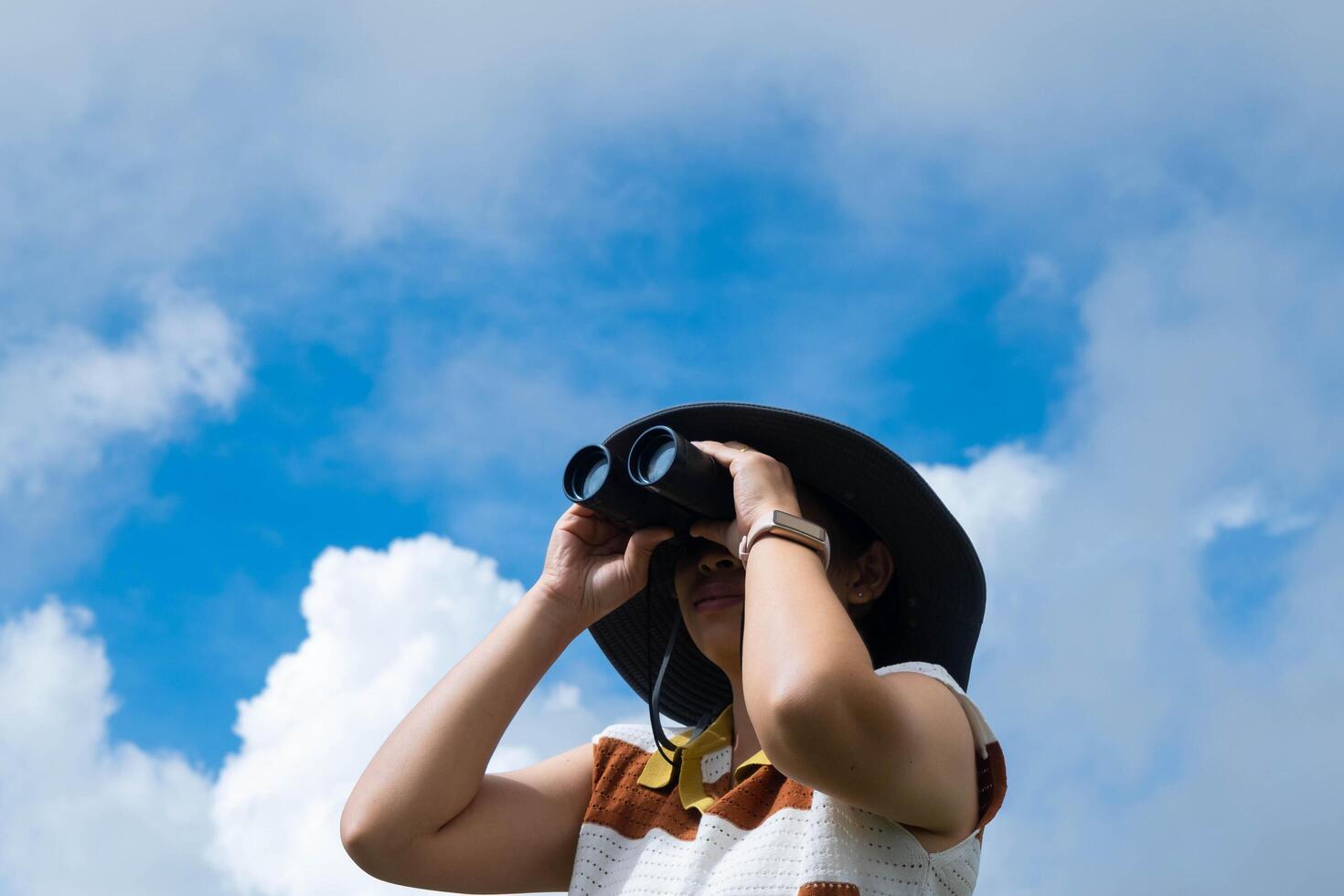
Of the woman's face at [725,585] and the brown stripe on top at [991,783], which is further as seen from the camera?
the woman's face at [725,585]

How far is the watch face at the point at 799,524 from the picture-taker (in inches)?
68.8

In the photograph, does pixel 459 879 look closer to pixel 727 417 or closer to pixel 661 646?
pixel 661 646

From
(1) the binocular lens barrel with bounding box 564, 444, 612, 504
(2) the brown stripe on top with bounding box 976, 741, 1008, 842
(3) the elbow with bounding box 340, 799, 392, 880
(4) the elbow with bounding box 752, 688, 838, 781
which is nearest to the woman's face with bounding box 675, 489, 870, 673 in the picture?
(1) the binocular lens barrel with bounding box 564, 444, 612, 504

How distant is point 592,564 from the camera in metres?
2.24

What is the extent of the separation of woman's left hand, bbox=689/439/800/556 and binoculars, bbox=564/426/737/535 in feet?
0.08

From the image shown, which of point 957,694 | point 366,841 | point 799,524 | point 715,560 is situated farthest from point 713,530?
point 366,841

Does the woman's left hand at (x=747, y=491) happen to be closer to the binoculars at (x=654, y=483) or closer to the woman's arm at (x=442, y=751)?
the binoculars at (x=654, y=483)

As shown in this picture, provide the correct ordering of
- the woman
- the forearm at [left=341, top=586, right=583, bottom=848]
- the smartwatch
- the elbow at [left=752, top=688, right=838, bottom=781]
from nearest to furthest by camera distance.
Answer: the elbow at [left=752, top=688, right=838, bottom=781]
the woman
the smartwatch
the forearm at [left=341, top=586, right=583, bottom=848]

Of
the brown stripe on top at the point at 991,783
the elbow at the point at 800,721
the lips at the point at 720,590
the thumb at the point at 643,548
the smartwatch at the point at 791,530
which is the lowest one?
the elbow at the point at 800,721

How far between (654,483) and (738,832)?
541mm

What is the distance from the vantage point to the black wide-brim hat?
2.08 meters

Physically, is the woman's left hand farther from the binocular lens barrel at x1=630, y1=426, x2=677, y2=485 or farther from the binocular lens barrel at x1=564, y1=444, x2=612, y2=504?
the binocular lens barrel at x1=564, y1=444, x2=612, y2=504

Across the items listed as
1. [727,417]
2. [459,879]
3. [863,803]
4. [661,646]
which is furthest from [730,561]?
[459,879]

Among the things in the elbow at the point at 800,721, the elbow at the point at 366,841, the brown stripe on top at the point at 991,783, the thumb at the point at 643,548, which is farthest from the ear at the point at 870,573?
the elbow at the point at 366,841
